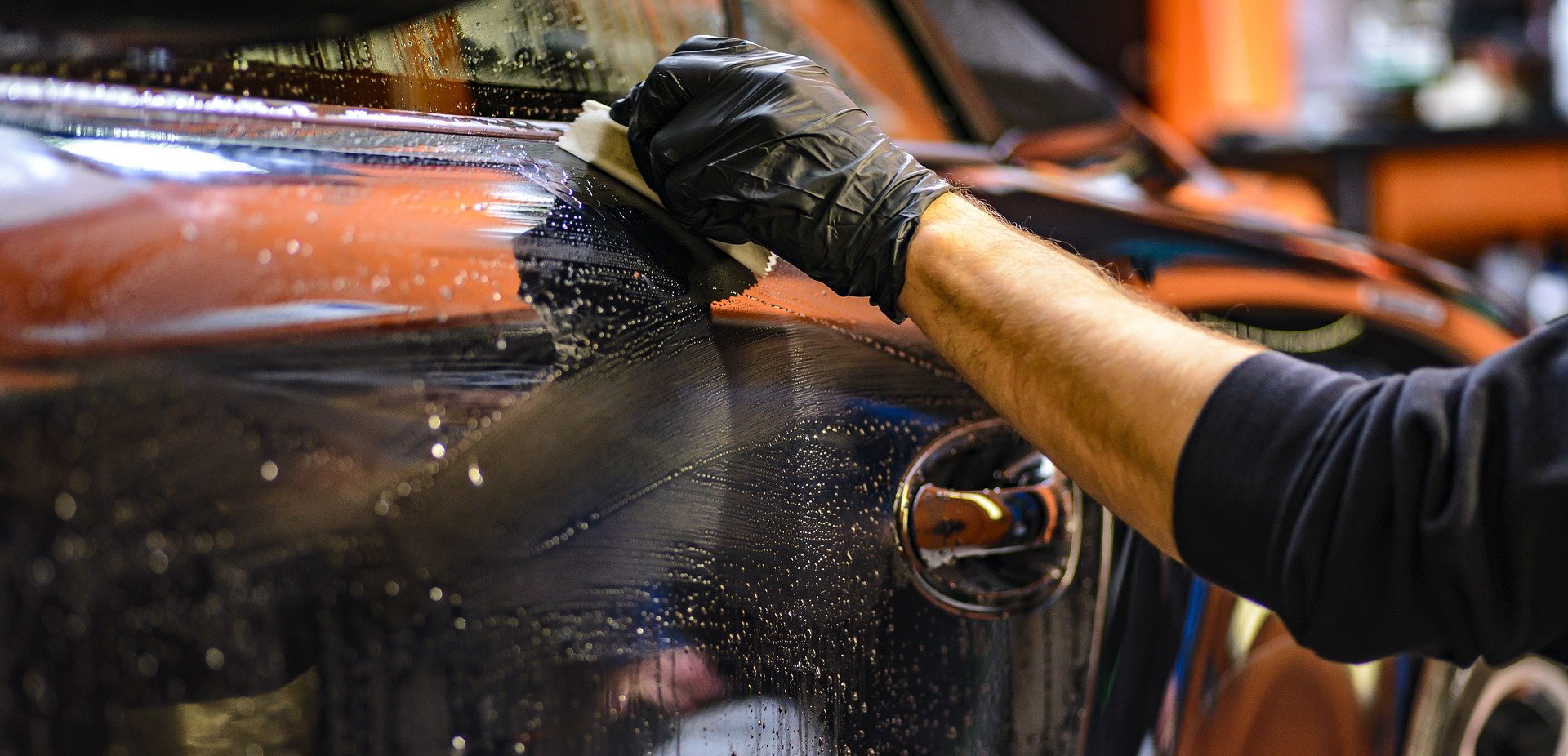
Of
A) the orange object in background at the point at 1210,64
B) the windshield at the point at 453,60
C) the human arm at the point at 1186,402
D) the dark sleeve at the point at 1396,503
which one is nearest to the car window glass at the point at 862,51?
the windshield at the point at 453,60

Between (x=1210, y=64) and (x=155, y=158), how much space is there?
645cm

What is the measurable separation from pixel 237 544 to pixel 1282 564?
63 centimetres

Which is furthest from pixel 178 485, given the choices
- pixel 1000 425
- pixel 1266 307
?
pixel 1266 307

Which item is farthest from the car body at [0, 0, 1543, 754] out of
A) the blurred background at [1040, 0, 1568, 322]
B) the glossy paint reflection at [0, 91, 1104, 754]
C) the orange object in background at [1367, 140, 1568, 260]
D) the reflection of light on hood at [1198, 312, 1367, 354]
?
the orange object in background at [1367, 140, 1568, 260]

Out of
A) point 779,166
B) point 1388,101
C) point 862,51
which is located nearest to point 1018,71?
point 862,51

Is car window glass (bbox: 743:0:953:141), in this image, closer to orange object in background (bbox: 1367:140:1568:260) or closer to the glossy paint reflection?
the glossy paint reflection

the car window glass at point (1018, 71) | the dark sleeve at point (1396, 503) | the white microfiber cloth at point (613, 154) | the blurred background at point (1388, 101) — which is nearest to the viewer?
the dark sleeve at point (1396, 503)

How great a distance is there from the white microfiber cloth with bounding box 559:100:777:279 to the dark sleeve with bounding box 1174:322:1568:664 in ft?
1.08

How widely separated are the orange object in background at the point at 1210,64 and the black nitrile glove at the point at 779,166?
5.67 metres

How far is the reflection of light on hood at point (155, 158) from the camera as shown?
Result: 605 millimetres

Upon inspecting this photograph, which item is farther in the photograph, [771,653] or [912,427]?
[912,427]

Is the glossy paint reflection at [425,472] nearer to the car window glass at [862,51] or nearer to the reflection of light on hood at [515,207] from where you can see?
the reflection of light on hood at [515,207]

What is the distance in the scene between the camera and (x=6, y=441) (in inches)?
19.9

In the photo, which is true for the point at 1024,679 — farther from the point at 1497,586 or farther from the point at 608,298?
the point at 608,298
